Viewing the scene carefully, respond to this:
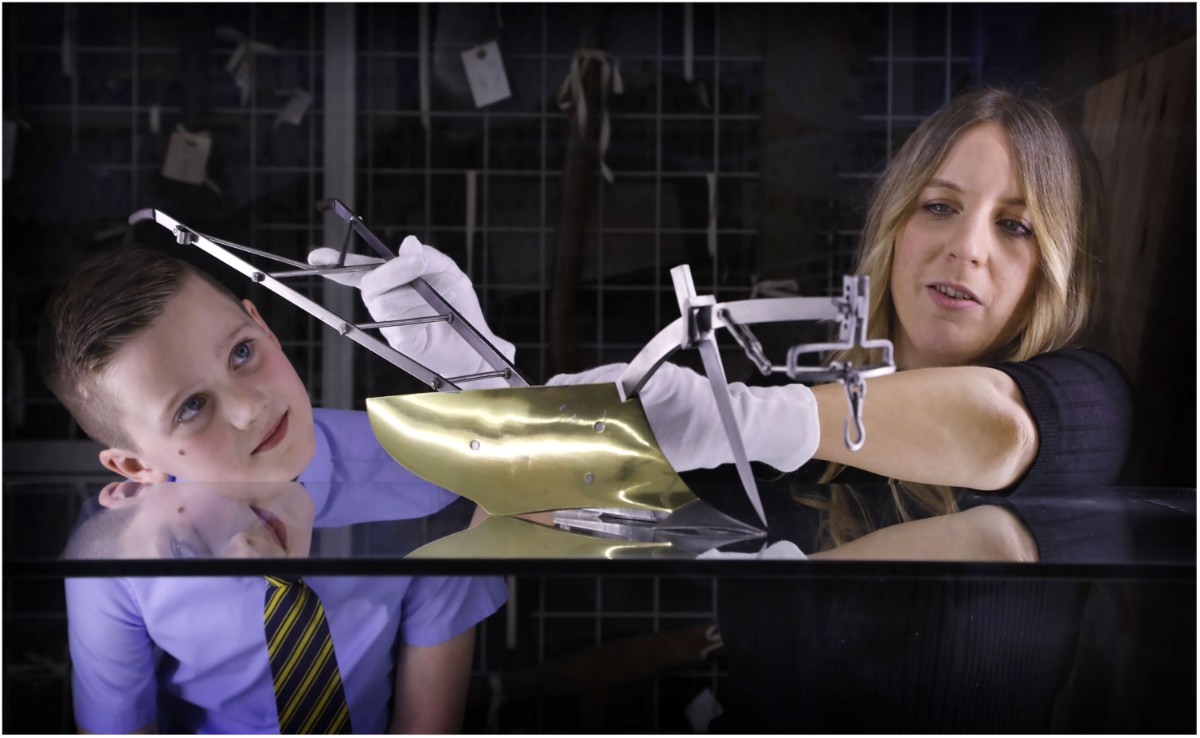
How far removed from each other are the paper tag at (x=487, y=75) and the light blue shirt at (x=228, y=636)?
46 centimetres

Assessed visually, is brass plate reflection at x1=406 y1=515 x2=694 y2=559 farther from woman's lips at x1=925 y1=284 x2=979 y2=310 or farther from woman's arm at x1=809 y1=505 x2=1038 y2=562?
woman's lips at x1=925 y1=284 x2=979 y2=310

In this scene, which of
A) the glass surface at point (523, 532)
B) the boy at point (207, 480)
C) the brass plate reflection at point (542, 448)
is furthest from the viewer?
the boy at point (207, 480)

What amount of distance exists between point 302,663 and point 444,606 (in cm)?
16

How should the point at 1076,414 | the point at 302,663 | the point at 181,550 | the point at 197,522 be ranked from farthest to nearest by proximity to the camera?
1. the point at 1076,414
2. the point at 302,663
3. the point at 197,522
4. the point at 181,550

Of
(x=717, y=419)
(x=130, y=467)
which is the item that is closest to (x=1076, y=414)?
(x=717, y=419)

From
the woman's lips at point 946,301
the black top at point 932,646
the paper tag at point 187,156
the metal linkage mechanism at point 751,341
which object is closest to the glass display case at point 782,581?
the black top at point 932,646

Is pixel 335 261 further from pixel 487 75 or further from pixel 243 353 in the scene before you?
pixel 487 75

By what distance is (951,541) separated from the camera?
801 mm

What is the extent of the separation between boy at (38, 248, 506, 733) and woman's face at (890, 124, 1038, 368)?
0.59m

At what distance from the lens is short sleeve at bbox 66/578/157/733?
3.12 ft

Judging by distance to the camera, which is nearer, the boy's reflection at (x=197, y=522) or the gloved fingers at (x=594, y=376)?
the boy's reflection at (x=197, y=522)

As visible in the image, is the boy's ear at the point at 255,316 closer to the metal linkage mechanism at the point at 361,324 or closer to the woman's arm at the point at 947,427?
the metal linkage mechanism at the point at 361,324

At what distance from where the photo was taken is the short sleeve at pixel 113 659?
0.95 m

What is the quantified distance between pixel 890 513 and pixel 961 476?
0.13 meters
